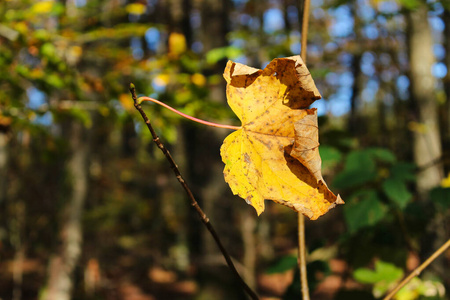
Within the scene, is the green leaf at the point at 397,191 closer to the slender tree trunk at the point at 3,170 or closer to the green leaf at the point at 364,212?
the green leaf at the point at 364,212

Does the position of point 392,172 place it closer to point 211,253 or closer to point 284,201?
point 284,201

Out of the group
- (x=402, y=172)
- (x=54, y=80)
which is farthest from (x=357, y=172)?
(x=54, y=80)

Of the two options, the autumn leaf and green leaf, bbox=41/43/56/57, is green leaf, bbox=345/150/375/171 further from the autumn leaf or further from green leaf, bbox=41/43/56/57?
green leaf, bbox=41/43/56/57

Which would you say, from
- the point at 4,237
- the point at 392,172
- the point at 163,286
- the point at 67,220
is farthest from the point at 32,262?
the point at 392,172

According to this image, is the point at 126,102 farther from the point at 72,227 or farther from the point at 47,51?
the point at 72,227

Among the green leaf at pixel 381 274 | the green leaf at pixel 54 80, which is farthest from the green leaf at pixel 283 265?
the green leaf at pixel 54 80

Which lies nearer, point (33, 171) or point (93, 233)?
point (93, 233)
